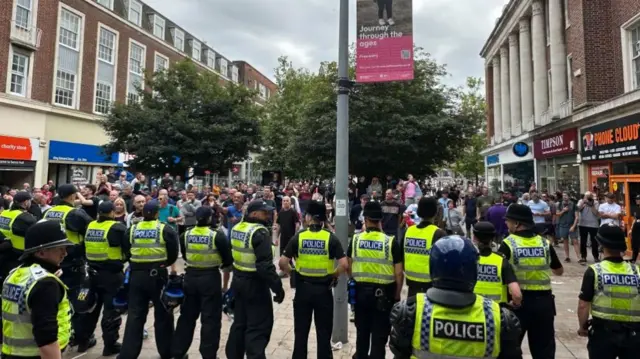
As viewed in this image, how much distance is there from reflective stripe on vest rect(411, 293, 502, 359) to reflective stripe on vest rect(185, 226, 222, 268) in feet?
10.7

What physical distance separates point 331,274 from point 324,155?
13017 mm

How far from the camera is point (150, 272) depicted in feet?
15.5

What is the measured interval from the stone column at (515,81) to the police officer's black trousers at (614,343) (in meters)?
24.2

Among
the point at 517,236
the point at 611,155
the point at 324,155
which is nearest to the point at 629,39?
the point at 611,155

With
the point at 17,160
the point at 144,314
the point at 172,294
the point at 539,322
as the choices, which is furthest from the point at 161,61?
the point at 539,322

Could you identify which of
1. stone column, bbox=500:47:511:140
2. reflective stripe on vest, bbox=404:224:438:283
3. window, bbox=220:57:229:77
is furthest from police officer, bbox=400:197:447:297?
window, bbox=220:57:229:77

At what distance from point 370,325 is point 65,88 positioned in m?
27.8

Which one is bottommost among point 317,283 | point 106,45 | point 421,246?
point 317,283

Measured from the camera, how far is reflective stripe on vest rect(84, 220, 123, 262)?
4945 mm

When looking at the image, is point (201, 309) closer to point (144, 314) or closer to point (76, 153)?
point (144, 314)

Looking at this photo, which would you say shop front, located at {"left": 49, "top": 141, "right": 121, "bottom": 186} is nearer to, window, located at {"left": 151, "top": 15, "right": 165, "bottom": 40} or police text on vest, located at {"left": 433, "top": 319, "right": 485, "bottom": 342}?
window, located at {"left": 151, "top": 15, "right": 165, "bottom": 40}

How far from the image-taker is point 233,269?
4.74 meters

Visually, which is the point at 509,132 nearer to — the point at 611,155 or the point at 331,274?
the point at 611,155

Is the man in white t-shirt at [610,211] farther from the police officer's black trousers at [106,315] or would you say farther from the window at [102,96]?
the window at [102,96]
